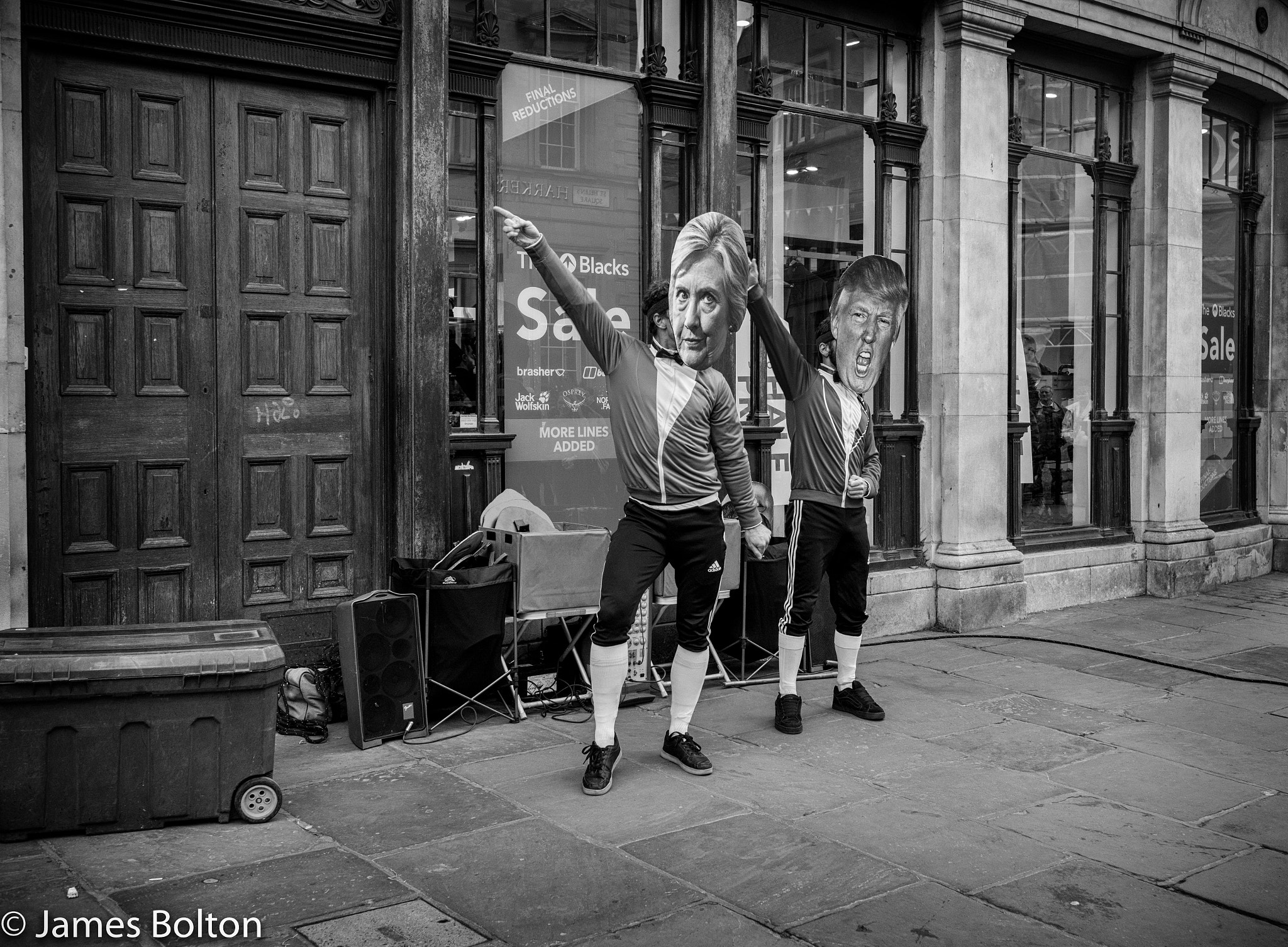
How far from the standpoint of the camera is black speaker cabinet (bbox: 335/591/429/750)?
20.7 ft

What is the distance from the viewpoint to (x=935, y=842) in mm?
5105

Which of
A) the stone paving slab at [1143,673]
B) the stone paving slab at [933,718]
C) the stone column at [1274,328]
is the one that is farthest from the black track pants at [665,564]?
the stone column at [1274,328]

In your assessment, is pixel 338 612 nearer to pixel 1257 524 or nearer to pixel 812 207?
pixel 812 207

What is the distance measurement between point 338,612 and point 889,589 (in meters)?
4.89

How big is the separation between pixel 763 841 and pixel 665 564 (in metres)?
1.52

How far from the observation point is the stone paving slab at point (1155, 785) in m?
5.69

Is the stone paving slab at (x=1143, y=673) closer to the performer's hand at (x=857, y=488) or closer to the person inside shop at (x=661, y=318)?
the performer's hand at (x=857, y=488)

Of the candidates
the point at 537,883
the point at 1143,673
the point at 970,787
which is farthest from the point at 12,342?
the point at 1143,673

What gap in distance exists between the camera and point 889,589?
9.77m

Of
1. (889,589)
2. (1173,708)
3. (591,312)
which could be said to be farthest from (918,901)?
(889,589)

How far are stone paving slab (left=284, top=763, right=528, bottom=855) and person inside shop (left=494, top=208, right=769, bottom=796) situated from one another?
0.55 meters

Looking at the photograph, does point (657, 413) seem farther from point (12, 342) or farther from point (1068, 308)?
point (1068, 308)

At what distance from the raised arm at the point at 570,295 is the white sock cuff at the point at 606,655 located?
4.42 feet

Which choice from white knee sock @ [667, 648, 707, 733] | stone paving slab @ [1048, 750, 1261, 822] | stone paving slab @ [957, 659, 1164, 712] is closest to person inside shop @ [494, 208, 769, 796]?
white knee sock @ [667, 648, 707, 733]
